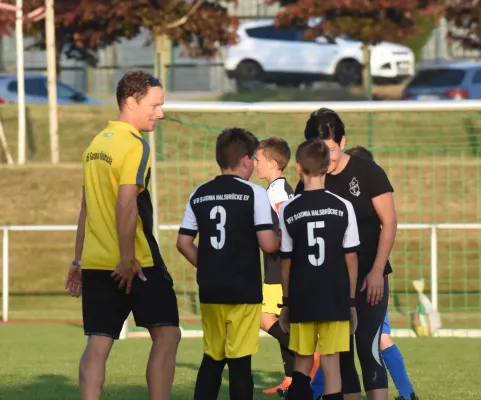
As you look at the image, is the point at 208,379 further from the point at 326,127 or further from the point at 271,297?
the point at 271,297

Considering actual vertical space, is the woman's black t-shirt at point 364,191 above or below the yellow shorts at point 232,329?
above

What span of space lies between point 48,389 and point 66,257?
6.56 metres

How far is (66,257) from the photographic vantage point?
14.8m

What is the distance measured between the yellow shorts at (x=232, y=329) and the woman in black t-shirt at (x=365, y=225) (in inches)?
20.6

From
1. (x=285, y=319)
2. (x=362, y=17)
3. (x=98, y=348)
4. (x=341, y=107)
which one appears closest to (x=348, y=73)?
(x=362, y=17)

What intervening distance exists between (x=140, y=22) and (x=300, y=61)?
7055 millimetres

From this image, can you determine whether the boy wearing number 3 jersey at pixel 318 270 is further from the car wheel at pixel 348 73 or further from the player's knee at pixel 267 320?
the car wheel at pixel 348 73

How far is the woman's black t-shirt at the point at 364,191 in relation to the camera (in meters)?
6.66

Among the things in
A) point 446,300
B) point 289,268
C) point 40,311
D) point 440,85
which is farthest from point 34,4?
point 289,268

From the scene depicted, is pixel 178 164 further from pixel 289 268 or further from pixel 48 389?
pixel 289 268

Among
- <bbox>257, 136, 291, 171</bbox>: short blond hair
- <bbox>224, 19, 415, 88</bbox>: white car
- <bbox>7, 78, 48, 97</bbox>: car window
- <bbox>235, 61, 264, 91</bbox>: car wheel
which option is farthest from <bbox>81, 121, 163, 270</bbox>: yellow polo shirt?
<bbox>224, 19, 415, 88</bbox>: white car

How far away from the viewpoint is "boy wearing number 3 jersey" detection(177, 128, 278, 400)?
6.36 meters

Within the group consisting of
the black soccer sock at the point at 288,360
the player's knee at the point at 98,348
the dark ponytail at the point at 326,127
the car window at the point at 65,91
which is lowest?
the black soccer sock at the point at 288,360

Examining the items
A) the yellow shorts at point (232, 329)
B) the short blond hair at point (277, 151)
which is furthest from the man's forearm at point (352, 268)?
the short blond hair at point (277, 151)
